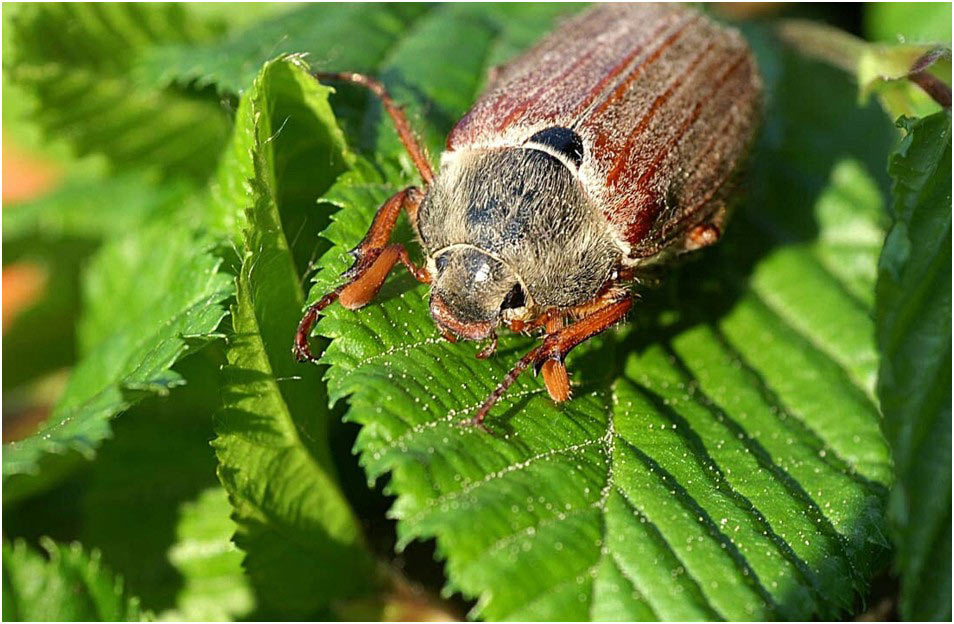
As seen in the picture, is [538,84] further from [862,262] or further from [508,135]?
[862,262]

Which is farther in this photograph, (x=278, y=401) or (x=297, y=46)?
(x=297, y=46)

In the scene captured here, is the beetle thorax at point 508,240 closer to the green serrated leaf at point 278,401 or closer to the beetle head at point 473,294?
the beetle head at point 473,294

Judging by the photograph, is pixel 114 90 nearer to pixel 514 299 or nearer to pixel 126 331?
pixel 126 331

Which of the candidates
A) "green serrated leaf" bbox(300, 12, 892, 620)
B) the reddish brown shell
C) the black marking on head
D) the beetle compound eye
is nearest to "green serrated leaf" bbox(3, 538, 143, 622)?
"green serrated leaf" bbox(300, 12, 892, 620)

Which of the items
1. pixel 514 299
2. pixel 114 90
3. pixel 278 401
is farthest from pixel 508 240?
pixel 114 90

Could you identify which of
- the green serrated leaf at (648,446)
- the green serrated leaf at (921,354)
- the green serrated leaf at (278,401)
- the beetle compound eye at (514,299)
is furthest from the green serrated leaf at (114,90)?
the green serrated leaf at (921,354)

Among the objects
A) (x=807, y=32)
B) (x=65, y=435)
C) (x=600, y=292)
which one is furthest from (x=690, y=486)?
(x=807, y=32)
